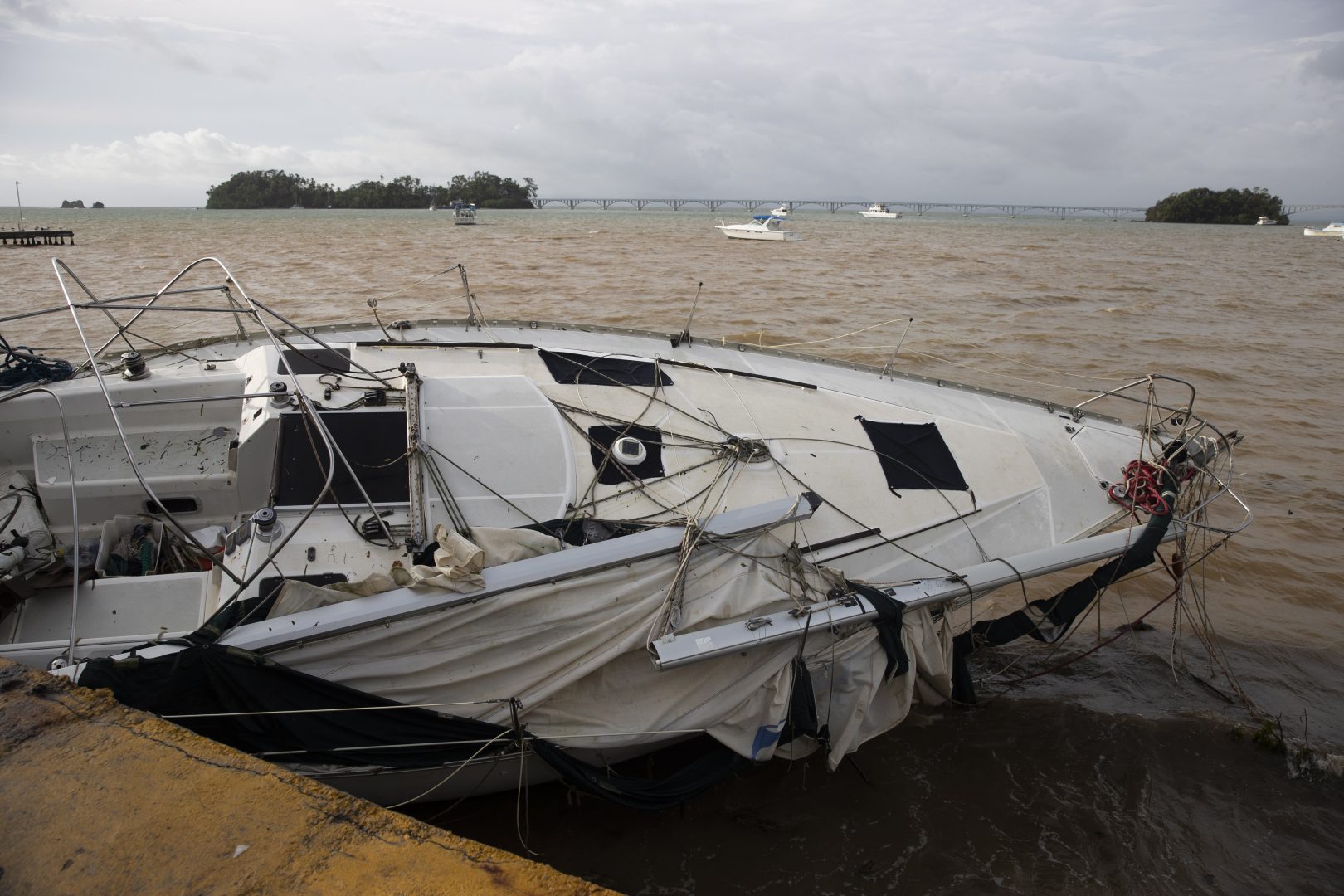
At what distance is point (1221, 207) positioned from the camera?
10019cm

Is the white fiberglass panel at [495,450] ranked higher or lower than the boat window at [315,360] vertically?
lower

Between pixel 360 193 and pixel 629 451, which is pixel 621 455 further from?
pixel 360 193

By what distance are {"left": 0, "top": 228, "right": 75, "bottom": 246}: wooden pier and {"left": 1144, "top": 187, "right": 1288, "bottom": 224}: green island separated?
121 m

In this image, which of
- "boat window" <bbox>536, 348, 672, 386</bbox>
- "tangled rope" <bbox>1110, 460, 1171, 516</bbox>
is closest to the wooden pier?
"boat window" <bbox>536, 348, 672, 386</bbox>

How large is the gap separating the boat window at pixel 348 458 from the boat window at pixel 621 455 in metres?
1.29

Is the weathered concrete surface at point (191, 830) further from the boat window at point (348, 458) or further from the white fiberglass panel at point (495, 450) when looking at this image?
the white fiberglass panel at point (495, 450)

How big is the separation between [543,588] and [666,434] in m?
1.88

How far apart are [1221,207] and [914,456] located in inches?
4827

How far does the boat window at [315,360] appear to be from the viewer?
566cm

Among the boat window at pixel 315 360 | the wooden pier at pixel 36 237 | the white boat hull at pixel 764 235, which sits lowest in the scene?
the boat window at pixel 315 360

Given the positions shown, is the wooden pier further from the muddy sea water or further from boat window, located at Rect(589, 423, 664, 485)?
boat window, located at Rect(589, 423, 664, 485)

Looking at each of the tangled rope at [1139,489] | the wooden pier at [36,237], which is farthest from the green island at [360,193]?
the tangled rope at [1139,489]

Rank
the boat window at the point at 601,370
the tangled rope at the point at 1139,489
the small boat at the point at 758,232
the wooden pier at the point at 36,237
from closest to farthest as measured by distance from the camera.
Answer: the tangled rope at the point at 1139,489 → the boat window at the point at 601,370 → the wooden pier at the point at 36,237 → the small boat at the point at 758,232

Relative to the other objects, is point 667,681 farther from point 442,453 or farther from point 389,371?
point 389,371
